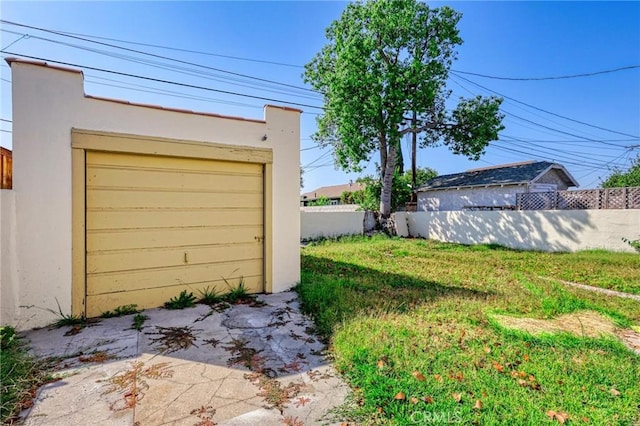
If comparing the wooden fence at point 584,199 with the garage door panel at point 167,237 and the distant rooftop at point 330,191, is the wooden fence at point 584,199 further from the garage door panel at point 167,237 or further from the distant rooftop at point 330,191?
the distant rooftop at point 330,191

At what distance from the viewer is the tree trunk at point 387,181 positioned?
14.9 m

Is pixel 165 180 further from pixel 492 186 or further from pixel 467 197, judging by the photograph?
pixel 467 197

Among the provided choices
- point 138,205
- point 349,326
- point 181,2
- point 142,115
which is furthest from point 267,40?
point 349,326

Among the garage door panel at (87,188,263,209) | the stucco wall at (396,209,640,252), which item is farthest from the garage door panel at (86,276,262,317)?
the stucco wall at (396,209,640,252)

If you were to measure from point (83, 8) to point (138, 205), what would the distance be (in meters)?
4.92

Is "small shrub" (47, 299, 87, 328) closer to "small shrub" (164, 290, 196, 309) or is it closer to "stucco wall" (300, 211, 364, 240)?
"small shrub" (164, 290, 196, 309)

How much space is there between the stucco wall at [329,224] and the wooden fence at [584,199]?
6.90 meters

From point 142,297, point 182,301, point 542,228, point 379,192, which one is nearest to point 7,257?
point 142,297

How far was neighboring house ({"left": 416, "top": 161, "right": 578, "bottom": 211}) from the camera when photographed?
15.3 metres

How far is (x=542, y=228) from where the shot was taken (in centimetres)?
1050

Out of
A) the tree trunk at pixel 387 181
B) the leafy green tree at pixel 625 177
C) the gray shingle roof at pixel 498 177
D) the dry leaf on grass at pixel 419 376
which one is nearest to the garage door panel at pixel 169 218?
the dry leaf on grass at pixel 419 376

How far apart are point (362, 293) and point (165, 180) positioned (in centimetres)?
338

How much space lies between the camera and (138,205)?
4.00 meters

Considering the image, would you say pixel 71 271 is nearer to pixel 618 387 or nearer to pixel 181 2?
pixel 618 387
